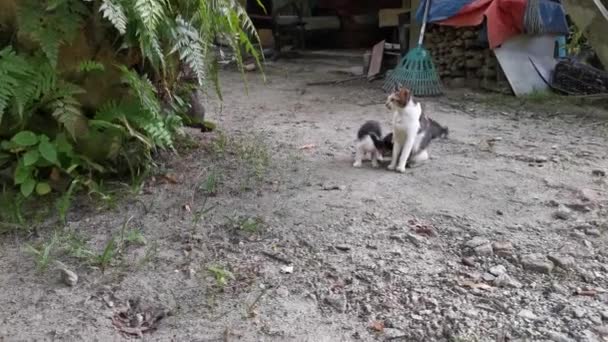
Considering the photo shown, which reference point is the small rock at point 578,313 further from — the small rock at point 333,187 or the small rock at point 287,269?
the small rock at point 333,187

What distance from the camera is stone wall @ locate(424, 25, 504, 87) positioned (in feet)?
23.5

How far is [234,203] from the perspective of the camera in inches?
126

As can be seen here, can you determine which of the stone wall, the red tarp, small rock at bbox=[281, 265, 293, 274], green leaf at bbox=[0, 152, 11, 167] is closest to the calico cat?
small rock at bbox=[281, 265, 293, 274]

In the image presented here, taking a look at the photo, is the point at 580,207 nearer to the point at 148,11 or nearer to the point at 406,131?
the point at 406,131

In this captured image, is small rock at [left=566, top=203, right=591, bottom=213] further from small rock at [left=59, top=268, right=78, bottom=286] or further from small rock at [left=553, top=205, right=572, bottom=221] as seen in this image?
small rock at [left=59, top=268, right=78, bottom=286]

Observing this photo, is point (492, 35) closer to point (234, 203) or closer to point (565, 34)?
point (565, 34)

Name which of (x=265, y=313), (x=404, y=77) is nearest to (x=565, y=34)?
(x=404, y=77)

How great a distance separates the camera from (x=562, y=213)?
3137 mm

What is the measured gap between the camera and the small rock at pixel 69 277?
2.42 meters

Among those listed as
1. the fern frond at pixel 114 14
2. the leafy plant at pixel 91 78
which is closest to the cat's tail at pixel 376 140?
the leafy plant at pixel 91 78

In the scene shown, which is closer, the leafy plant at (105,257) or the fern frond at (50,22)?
the leafy plant at (105,257)

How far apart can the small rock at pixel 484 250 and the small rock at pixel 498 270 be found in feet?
0.35

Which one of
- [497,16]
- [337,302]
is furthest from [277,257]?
[497,16]

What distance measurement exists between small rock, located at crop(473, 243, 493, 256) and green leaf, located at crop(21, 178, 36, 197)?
2.09 meters
